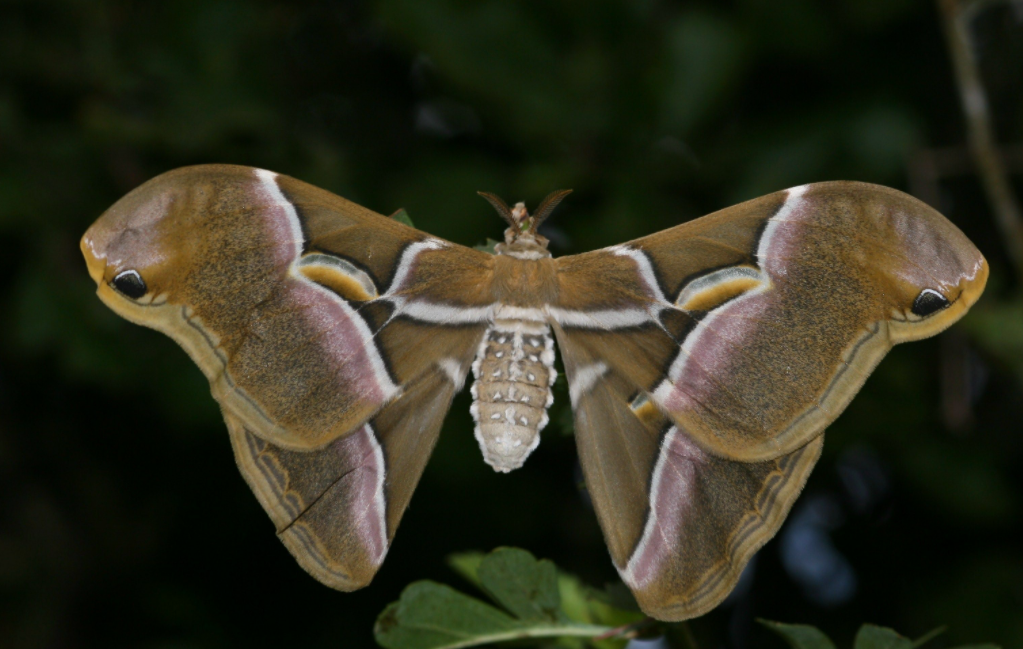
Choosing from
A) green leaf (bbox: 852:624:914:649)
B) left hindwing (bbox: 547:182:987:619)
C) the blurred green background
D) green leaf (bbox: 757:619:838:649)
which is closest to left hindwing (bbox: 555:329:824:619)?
left hindwing (bbox: 547:182:987:619)

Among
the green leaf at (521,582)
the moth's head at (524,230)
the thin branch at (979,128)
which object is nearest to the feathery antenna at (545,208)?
the moth's head at (524,230)

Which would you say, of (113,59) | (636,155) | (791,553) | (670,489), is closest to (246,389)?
(670,489)

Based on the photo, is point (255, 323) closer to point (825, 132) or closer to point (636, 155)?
point (636, 155)

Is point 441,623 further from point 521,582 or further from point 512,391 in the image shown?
point 512,391

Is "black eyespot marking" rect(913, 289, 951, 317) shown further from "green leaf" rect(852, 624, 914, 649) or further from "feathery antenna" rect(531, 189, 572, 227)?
"feathery antenna" rect(531, 189, 572, 227)

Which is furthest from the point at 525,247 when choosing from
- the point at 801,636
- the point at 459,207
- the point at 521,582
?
the point at 459,207

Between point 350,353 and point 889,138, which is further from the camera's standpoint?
point 889,138
